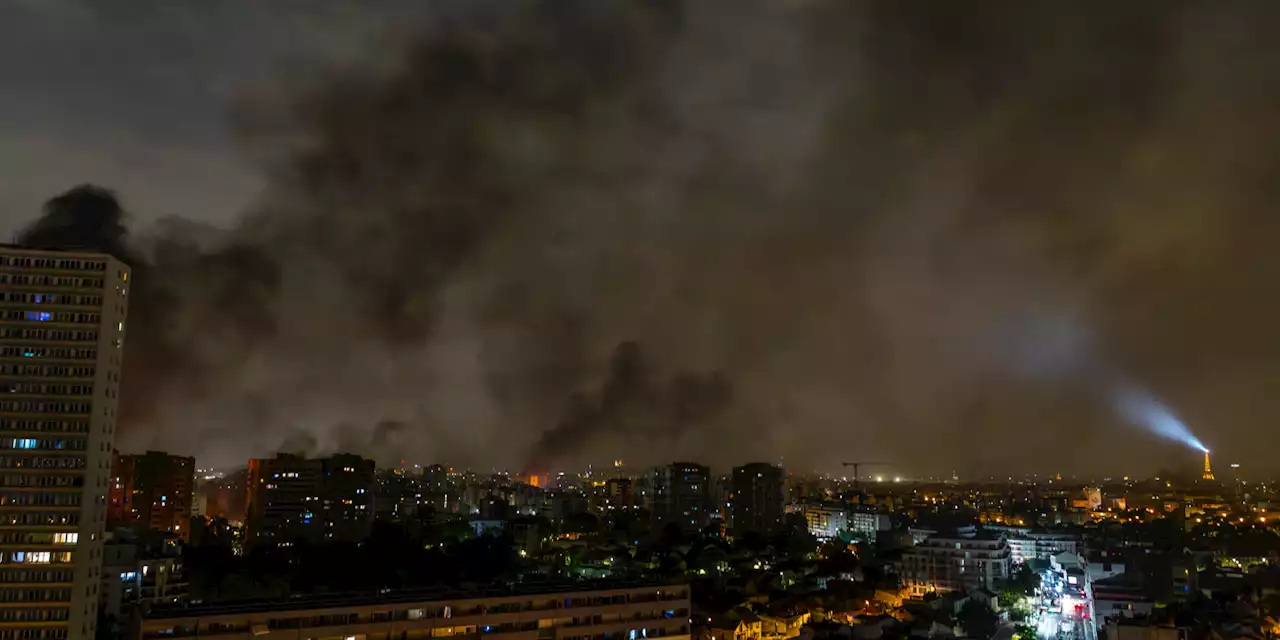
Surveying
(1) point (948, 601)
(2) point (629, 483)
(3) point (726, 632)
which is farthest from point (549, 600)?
(2) point (629, 483)

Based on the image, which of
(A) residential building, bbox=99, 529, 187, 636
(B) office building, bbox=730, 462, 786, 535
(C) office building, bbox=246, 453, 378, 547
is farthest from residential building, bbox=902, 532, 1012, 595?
(A) residential building, bbox=99, 529, 187, 636

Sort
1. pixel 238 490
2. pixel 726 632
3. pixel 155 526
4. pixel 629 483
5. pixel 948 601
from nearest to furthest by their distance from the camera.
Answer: pixel 726 632, pixel 948 601, pixel 155 526, pixel 238 490, pixel 629 483

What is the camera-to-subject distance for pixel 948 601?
2111cm

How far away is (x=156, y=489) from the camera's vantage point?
34406 millimetres

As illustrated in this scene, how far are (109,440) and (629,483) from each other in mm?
42674

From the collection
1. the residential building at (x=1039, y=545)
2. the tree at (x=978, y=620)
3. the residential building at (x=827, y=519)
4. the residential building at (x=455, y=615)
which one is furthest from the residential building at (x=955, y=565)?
the residential building at (x=455, y=615)

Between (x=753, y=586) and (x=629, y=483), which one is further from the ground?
(x=629, y=483)

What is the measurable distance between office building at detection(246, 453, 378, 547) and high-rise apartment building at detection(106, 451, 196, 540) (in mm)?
2519

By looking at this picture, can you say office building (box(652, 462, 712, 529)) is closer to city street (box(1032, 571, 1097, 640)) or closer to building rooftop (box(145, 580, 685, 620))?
city street (box(1032, 571, 1097, 640))

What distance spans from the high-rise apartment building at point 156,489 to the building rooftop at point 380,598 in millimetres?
23845

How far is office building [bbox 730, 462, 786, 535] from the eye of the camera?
4253cm

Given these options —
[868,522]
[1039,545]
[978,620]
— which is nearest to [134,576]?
[978,620]

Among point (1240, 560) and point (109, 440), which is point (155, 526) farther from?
point (1240, 560)

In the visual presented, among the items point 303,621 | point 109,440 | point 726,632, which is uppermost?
point 109,440
